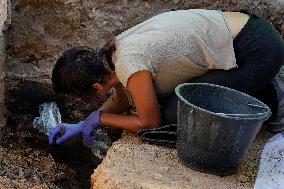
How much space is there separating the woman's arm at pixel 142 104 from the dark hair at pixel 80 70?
185mm

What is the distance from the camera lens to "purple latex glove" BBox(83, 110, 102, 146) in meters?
2.76

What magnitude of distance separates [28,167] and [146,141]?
79 cm

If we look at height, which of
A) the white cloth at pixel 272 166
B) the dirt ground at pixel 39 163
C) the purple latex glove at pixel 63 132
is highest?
the white cloth at pixel 272 166

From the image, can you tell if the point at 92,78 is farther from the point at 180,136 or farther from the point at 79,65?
the point at 180,136

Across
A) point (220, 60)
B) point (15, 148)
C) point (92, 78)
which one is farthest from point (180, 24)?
point (15, 148)

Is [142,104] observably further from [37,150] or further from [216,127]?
[37,150]

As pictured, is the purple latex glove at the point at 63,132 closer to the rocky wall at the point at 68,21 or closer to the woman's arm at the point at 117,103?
the woman's arm at the point at 117,103

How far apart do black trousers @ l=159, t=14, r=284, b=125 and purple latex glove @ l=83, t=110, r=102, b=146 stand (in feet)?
1.23

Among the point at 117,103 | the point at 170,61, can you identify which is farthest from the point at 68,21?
the point at 170,61

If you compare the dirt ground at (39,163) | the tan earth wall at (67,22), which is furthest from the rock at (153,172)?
the tan earth wall at (67,22)

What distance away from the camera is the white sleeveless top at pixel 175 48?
244 cm

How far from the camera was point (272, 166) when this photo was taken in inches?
95.9

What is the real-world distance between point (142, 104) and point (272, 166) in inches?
28.0

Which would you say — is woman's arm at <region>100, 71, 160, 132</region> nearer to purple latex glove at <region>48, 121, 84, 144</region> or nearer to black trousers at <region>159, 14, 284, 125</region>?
black trousers at <region>159, 14, 284, 125</region>
